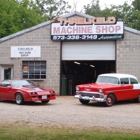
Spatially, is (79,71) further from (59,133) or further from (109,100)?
(59,133)

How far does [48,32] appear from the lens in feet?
77.2

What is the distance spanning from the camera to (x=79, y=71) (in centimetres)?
3078

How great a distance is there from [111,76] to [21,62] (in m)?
8.34

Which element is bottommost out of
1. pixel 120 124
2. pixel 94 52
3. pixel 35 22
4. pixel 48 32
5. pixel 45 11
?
pixel 120 124

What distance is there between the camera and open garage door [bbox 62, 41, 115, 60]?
75.7ft

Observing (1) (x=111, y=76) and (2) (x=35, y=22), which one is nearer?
(1) (x=111, y=76)

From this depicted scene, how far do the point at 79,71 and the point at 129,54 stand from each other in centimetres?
879

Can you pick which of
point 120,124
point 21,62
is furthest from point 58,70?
point 120,124

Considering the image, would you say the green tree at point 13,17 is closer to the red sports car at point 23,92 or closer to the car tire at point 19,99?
the red sports car at point 23,92

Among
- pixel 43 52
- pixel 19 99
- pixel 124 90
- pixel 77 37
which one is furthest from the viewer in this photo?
pixel 43 52

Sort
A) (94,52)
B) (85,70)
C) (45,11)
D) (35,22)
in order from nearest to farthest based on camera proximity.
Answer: (94,52)
(85,70)
(35,22)
(45,11)

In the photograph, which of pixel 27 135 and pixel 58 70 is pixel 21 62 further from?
pixel 27 135

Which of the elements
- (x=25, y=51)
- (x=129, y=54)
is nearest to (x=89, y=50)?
(x=129, y=54)

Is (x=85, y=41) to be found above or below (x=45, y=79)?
above
